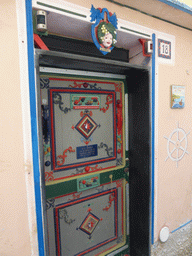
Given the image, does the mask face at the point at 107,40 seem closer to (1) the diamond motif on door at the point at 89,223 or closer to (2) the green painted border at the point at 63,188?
(2) the green painted border at the point at 63,188

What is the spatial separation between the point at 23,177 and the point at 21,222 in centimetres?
40

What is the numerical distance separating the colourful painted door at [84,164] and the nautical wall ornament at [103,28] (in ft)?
1.45

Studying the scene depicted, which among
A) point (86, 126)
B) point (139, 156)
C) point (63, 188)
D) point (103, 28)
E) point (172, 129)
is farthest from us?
point (172, 129)

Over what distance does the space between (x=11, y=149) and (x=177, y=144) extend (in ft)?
7.38

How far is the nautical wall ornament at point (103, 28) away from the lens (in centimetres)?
173

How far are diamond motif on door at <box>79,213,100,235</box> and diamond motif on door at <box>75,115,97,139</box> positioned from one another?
105cm

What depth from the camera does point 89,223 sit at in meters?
2.24

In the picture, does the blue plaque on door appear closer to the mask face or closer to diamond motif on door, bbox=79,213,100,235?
diamond motif on door, bbox=79,213,100,235

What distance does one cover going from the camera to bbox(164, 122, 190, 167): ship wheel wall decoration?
252cm

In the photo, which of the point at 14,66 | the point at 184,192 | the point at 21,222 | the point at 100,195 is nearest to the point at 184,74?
the point at 184,192

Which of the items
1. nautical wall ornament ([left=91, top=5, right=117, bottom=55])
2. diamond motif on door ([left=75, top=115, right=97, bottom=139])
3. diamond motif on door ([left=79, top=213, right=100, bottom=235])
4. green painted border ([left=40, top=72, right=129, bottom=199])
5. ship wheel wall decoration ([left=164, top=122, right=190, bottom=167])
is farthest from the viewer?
ship wheel wall decoration ([left=164, top=122, right=190, bottom=167])

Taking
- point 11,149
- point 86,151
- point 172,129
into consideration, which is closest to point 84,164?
point 86,151

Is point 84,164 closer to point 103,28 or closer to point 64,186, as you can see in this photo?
point 64,186

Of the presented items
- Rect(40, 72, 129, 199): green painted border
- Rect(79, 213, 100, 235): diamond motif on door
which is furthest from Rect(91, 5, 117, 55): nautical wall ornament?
Rect(79, 213, 100, 235): diamond motif on door
